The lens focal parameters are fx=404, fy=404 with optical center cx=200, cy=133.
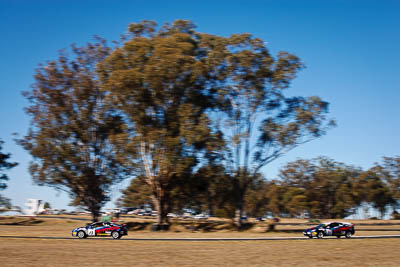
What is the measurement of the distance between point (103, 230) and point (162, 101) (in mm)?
19739

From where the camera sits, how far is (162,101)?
51812 millimetres

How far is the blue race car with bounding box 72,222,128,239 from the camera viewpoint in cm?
3725

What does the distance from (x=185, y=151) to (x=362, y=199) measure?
82562mm

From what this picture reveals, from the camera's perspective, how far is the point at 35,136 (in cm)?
5891

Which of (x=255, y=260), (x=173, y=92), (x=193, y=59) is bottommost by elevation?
(x=255, y=260)

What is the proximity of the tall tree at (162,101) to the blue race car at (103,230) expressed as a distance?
13.0 metres

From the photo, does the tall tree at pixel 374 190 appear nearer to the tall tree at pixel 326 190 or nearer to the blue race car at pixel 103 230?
the tall tree at pixel 326 190

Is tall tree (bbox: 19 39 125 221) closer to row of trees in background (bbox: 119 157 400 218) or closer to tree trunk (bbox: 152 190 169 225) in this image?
tree trunk (bbox: 152 190 169 225)

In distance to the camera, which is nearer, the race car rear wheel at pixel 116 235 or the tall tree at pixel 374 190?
the race car rear wheel at pixel 116 235

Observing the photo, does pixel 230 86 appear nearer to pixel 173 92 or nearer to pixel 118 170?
pixel 173 92

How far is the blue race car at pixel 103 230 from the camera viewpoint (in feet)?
122

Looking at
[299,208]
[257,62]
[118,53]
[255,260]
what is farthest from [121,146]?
[299,208]

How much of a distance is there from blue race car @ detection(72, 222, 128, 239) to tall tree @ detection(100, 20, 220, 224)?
13.0 m

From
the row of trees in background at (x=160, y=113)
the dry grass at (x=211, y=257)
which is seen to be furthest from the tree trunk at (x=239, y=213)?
the dry grass at (x=211, y=257)
